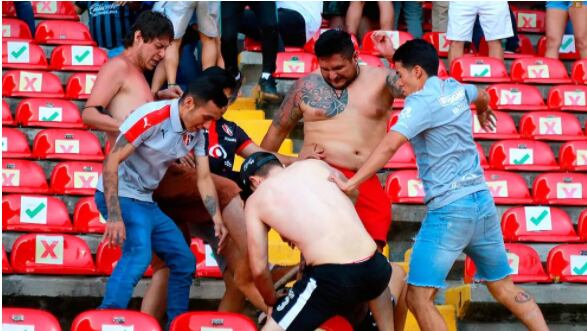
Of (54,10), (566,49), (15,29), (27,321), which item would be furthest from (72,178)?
(566,49)

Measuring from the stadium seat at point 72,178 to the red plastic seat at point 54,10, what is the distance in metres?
3.39

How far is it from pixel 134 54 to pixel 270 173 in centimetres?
142

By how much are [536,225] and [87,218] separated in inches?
121

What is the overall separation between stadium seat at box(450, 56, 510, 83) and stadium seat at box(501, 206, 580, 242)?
87.6 inches

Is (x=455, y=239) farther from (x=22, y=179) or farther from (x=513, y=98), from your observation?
(x=513, y=98)

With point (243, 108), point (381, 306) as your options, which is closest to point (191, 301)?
point (381, 306)

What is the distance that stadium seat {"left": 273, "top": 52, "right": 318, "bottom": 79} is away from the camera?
1080 cm

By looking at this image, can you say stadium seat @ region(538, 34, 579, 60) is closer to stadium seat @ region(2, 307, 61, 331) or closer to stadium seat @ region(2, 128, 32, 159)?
stadium seat @ region(2, 128, 32, 159)

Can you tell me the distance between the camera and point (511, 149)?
10.1 meters

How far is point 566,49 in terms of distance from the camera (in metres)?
12.6

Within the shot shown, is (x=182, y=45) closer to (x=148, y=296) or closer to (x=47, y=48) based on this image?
(x=47, y=48)

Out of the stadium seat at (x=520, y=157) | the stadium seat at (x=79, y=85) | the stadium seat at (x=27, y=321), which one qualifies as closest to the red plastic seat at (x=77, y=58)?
the stadium seat at (x=79, y=85)

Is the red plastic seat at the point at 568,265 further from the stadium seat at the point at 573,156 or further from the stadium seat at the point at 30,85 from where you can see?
the stadium seat at the point at 30,85

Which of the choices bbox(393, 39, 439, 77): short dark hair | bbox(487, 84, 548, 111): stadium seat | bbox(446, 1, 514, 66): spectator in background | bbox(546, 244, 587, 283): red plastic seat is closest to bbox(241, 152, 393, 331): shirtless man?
bbox(393, 39, 439, 77): short dark hair
